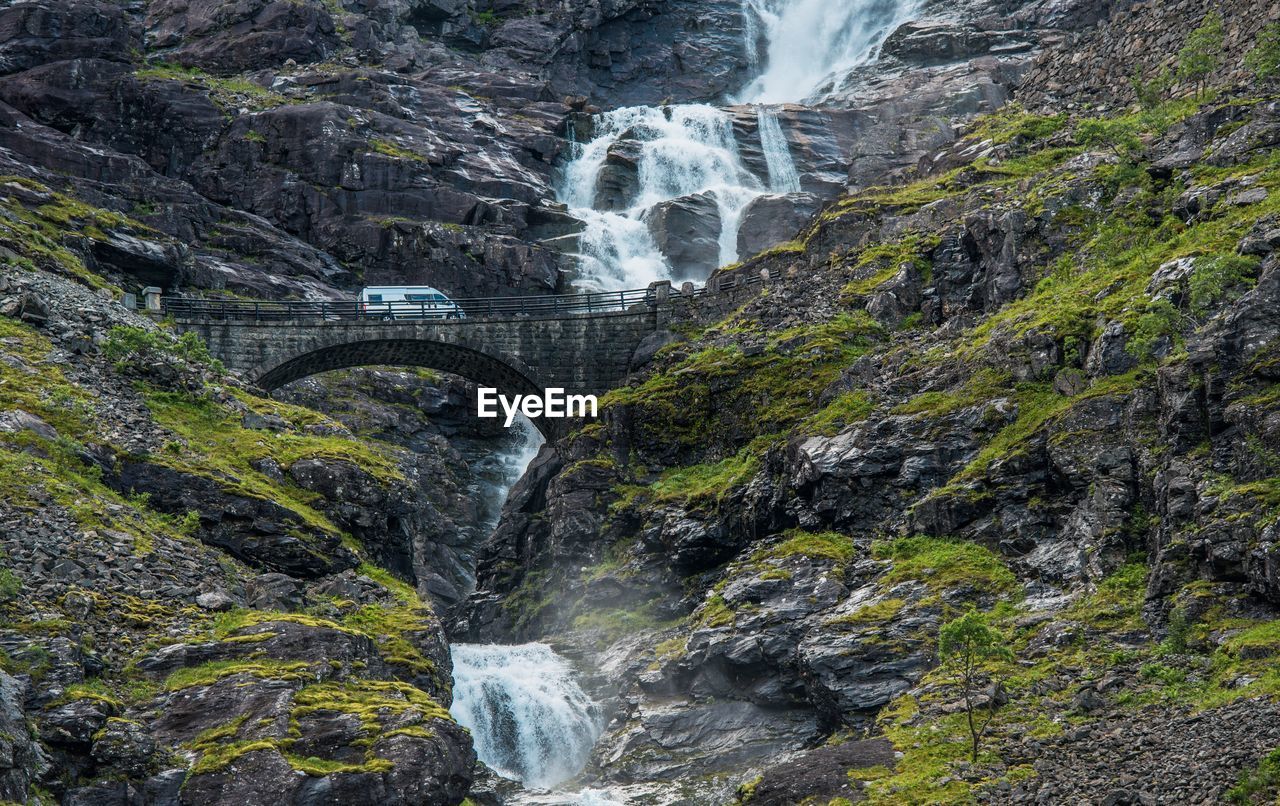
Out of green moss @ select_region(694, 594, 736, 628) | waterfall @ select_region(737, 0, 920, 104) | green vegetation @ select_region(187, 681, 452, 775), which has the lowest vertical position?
green vegetation @ select_region(187, 681, 452, 775)

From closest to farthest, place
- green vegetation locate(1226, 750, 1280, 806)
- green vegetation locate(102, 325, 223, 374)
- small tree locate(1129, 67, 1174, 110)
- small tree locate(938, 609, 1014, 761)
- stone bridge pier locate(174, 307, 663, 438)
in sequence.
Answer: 1. green vegetation locate(1226, 750, 1280, 806)
2. small tree locate(938, 609, 1014, 761)
3. green vegetation locate(102, 325, 223, 374)
4. small tree locate(1129, 67, 1174, 110)
5. stone bridge pier locate(174, 307, 663, 438)

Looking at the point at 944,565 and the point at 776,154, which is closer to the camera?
the point at 944,565

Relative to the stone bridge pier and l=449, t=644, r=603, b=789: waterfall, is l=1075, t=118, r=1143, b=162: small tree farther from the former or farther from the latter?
l=449, t=644, r=603, b=789: waterfall

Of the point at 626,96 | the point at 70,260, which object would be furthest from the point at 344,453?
the point at 626,96

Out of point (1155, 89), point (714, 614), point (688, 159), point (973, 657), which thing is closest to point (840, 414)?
point (714, 614)

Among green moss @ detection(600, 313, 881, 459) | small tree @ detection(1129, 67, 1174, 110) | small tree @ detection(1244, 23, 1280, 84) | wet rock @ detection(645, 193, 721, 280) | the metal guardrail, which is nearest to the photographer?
small tree @ detection(1244, 23, 1280, 84)

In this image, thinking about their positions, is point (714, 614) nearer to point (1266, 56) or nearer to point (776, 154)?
point (1266, 56)

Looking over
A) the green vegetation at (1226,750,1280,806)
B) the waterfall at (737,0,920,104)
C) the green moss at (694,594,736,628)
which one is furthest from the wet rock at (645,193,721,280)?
the green vegetation at (1226,750,1280,806)
